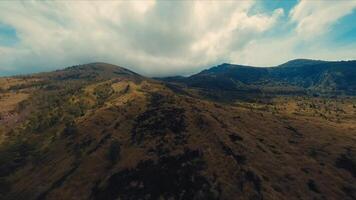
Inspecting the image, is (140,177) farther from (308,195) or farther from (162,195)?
(308,195)

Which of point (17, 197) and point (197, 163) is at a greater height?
point (197, 163)

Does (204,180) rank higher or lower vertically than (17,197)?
higher

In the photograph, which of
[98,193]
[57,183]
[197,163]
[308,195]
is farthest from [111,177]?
[308,195]

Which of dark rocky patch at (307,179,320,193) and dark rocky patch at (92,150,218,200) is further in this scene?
dark rocky patch at (307,179,320,193)

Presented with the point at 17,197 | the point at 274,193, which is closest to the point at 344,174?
the point at 274,193

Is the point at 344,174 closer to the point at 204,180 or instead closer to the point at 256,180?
the point at 256,180

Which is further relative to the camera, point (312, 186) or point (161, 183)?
point (312, 186)

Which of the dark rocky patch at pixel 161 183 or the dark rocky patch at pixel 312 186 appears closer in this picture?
the dark rocky patch at pixel 161 183

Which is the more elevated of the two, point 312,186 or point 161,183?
point 161,183

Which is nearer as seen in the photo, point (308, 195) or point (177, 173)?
point (308, 195)
